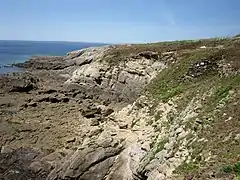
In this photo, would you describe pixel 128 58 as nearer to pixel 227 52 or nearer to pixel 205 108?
pixel 227 52

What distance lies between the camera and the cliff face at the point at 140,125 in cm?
1471

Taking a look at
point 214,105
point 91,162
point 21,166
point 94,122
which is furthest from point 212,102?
point 94,122

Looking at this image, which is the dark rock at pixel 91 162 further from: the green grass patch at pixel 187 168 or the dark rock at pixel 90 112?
the dark rock at pixel 90 112

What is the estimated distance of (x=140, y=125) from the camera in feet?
73.8

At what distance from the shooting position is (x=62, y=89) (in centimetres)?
4334

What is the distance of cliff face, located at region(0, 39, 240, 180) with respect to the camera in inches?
579

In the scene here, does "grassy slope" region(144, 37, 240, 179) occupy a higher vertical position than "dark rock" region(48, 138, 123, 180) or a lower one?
higher

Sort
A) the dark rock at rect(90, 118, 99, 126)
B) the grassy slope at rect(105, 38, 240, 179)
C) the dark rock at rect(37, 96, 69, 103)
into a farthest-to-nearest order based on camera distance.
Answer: the dark rock at rect(37, 96, 69, 103)
the dark rock at rect(90, 118, 99, 126)
the grassy slope at rect(105, 38, 240, 179)

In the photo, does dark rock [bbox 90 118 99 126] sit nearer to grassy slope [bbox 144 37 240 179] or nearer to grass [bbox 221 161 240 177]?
grassy slope [bbox 144 37 240 179]

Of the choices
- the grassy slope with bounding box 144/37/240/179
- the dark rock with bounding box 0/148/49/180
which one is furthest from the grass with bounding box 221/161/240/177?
the dark rock with bounding box 0/148/49/180

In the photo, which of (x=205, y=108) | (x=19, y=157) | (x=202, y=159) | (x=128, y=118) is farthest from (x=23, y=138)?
(x=202, y=159)

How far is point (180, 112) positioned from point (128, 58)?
80.6 ft

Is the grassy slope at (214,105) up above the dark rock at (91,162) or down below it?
above

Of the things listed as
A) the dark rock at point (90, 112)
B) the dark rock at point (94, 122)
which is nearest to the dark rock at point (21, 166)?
the dark rock at point (94, 122)
